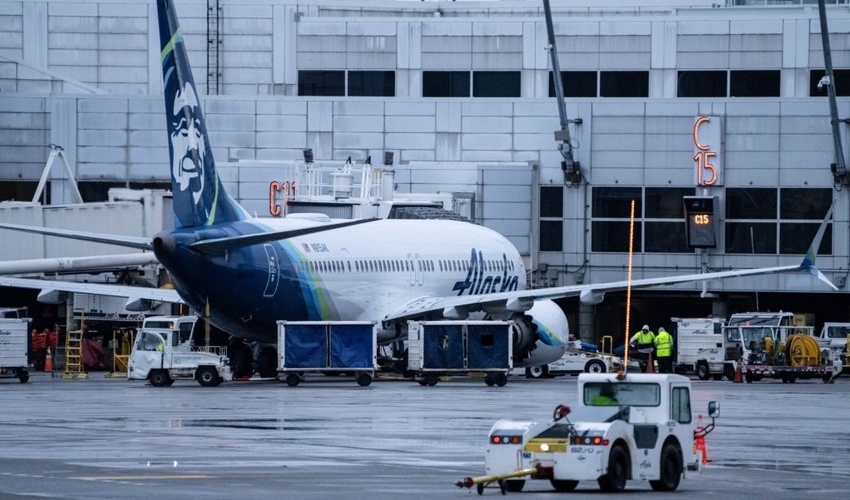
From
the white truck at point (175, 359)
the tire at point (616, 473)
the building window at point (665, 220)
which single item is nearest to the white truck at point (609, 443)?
the tire at point (616, 473)

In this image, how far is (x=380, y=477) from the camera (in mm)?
22375

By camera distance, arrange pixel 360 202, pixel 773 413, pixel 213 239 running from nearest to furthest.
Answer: pixel 773 413
pixel 213 239
pixel 360 202

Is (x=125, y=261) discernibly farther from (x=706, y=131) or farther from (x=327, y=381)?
(x=706, y=131)

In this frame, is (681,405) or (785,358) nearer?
(681,405)

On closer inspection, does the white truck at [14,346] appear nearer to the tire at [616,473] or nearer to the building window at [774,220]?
the tire at [616,473]

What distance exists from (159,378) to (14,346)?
16.6 feet

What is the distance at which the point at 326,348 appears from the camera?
48.1m

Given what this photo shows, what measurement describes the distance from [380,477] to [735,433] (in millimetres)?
10316

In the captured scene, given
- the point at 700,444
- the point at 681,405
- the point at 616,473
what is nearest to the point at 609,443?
the point at 616,473

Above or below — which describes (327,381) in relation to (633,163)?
below

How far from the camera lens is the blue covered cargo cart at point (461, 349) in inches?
1908

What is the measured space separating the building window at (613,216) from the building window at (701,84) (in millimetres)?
8130

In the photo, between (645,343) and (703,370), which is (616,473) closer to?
(645,343)

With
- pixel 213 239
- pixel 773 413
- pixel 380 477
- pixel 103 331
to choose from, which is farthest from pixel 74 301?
pixel 380 477
